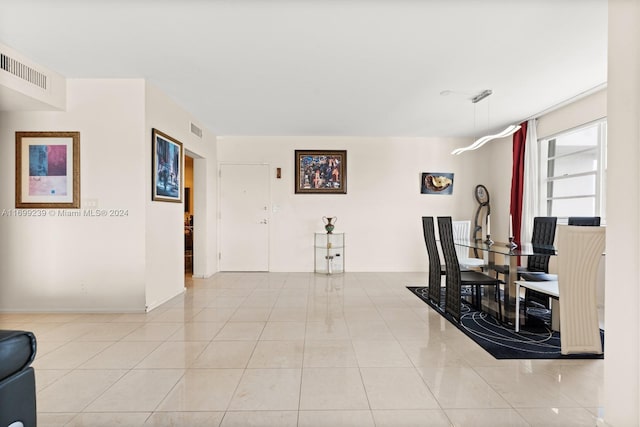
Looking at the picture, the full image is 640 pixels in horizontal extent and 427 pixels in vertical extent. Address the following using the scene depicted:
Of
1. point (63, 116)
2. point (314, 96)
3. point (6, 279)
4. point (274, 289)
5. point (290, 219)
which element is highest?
point (314, 96)

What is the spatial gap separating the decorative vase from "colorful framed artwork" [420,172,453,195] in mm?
1766

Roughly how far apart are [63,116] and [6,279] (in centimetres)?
188

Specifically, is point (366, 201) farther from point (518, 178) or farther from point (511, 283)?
point (511, 283)

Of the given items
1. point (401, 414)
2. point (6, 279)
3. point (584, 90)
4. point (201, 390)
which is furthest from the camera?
point (584, 90)

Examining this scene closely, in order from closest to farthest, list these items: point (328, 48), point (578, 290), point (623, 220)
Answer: point (623, 220) → point (578, 290) → point (328, 48)

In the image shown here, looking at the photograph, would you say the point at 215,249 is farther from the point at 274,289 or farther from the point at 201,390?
the point at 201,390

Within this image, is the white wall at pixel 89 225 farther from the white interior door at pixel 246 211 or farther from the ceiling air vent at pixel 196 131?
the white interior door at pixel 246 211

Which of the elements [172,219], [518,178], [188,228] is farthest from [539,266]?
[188,228]

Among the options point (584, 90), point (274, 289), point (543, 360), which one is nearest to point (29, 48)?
point (274, 289)

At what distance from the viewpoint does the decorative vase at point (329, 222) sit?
6.04 metres

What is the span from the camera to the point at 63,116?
3.63 meters

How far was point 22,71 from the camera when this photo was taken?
3102 millimetres

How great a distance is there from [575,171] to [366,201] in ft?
10.4

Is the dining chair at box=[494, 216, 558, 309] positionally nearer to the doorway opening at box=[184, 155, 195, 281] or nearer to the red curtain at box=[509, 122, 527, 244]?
the red curtain at box=[509, 122, 527, 244]
